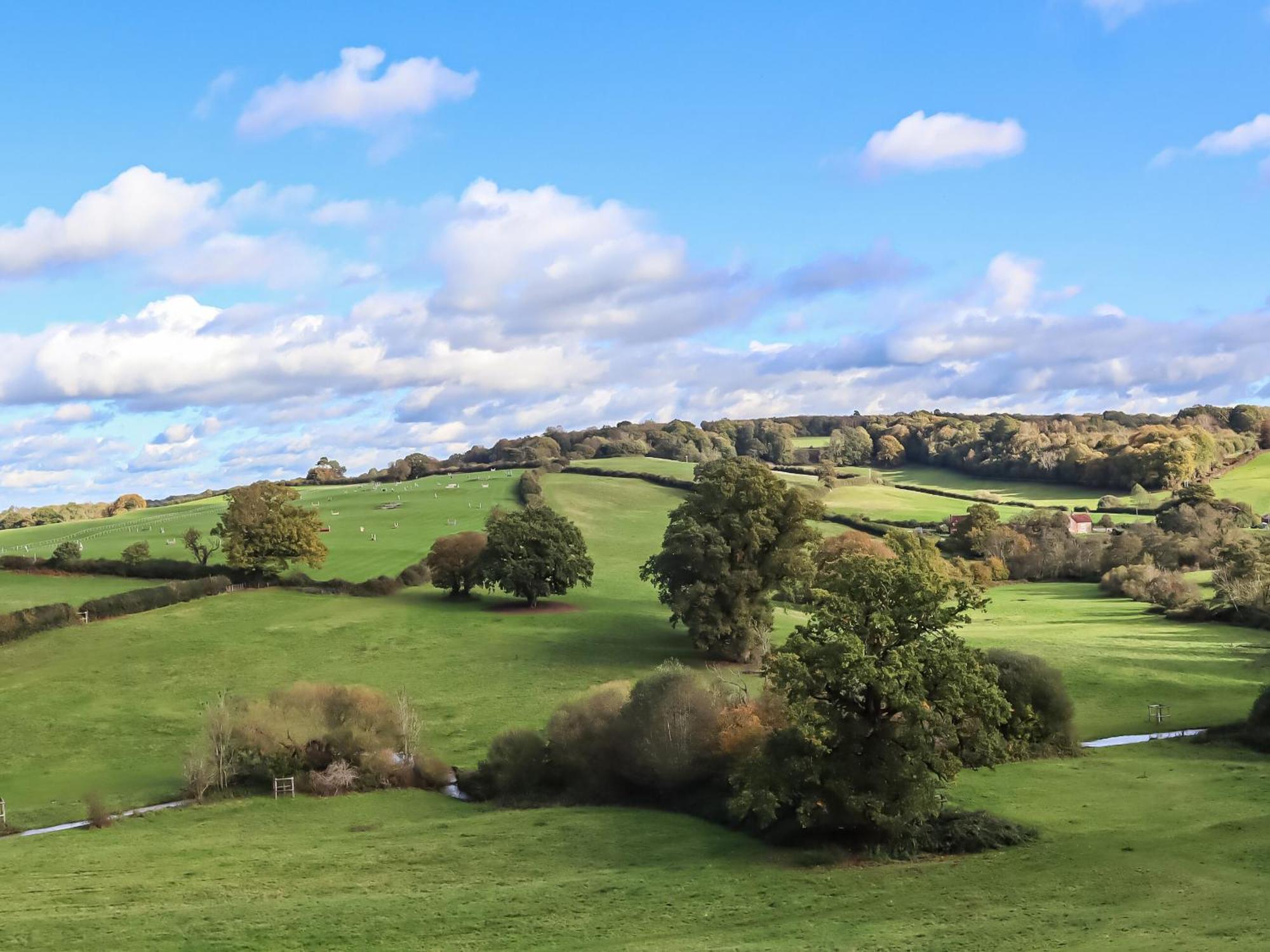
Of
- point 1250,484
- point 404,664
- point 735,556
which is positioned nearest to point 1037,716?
point 735,556

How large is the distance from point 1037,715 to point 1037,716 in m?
0.07

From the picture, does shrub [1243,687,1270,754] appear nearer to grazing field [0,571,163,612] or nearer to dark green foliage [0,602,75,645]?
dark green foliage [0,602,75,645]

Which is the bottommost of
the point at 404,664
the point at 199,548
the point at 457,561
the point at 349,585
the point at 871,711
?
the point at 404,664

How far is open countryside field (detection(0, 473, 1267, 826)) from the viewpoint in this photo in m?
53.1

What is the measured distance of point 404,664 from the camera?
67.9 metres

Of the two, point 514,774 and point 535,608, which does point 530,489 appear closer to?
point 535,608

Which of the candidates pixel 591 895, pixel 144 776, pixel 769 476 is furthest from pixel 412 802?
pixel 769 476

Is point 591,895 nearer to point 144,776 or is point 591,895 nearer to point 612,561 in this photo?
point 144,776

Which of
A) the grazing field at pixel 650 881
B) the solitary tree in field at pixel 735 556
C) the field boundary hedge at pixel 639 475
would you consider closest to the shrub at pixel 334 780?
the grazing field at pixel 650 881

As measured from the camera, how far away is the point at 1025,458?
18938 centimetres

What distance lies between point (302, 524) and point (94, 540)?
4205 centimetres

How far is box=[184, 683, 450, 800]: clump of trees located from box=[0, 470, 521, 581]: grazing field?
45359mm

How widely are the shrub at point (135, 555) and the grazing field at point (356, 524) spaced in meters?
9.19

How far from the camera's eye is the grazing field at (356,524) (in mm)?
104312
